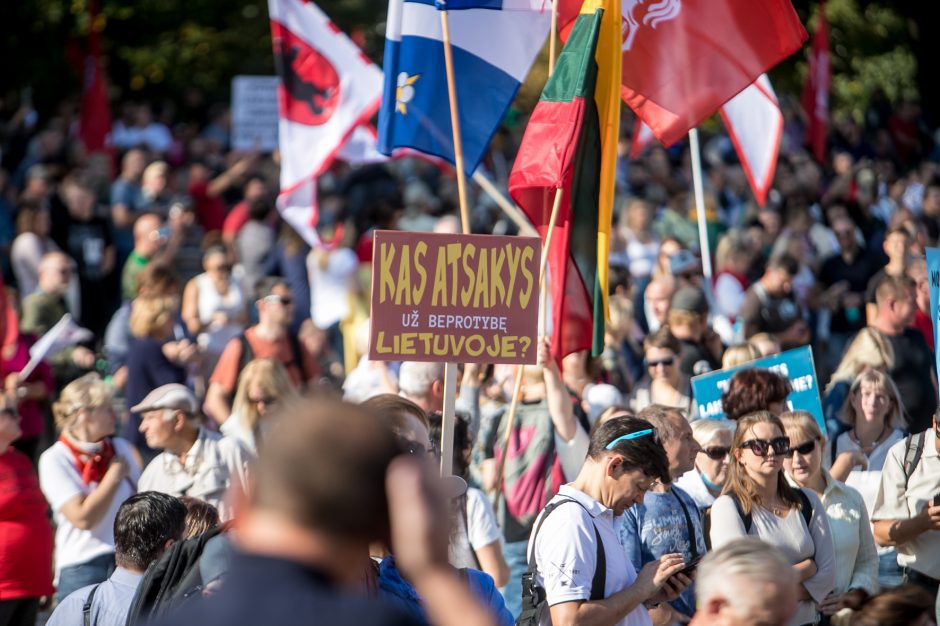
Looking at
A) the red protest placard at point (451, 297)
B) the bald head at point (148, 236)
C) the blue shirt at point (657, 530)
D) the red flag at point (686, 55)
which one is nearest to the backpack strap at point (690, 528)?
the blue shirt at point (657, 530)

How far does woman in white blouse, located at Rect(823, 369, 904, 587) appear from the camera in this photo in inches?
307

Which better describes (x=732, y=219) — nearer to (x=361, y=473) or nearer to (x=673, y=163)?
A: (x=673, y=163)

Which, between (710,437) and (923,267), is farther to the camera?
(923,267)

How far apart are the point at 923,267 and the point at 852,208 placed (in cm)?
670

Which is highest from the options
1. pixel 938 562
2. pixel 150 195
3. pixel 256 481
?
pixel 150 195

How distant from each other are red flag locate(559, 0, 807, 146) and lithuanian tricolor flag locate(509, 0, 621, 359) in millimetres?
694

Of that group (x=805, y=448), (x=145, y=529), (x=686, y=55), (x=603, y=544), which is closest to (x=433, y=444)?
(x=603, y=544)

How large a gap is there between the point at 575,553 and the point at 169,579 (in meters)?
1.39

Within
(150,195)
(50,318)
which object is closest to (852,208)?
(150,195)

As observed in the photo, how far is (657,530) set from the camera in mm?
5746

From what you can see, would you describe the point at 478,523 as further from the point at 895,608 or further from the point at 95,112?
the point at 95,112

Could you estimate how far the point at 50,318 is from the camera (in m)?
11.1

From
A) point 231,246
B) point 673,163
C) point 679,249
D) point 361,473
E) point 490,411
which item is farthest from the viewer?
point 673,163

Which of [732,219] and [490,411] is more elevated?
[732,219]
